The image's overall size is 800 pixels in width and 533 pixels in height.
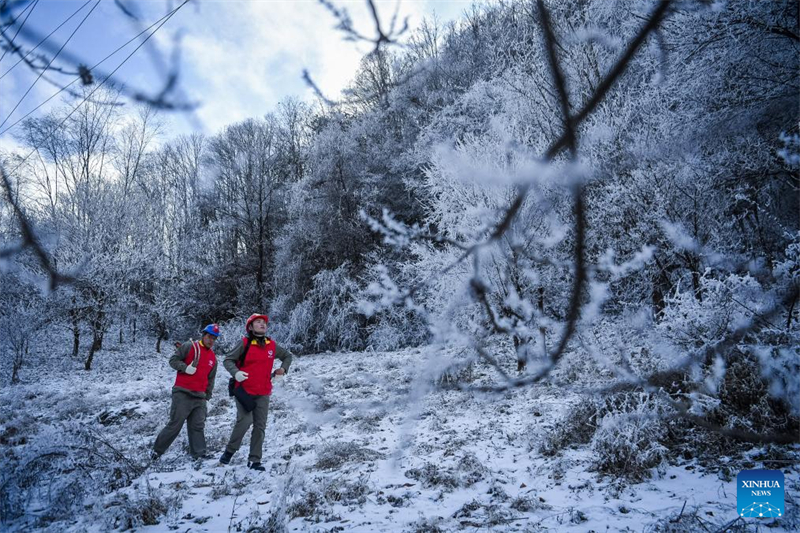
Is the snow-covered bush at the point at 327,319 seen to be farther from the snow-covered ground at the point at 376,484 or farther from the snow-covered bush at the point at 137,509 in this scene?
the snow-covered bush at the point at 137,509

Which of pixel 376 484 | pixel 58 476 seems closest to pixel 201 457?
pixel 58 476

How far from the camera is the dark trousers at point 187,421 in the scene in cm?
475

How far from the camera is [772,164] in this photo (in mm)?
6379

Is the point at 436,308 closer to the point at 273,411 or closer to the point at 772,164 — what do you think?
the point at 273,411

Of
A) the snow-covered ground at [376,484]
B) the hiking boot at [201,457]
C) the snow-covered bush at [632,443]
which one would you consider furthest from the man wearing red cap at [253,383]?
the snow-covered bush at [632,443]

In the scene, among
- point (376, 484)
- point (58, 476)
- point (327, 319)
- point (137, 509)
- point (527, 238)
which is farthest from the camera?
point (327, 319)

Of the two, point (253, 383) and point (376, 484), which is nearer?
point (376, 484)

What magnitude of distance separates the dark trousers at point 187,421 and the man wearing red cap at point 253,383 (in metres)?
0.45

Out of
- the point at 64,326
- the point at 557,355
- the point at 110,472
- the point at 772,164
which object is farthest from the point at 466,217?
the point at 64,326

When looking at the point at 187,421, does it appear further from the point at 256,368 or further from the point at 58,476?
the point at 58,476

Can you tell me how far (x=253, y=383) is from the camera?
462 centimetres

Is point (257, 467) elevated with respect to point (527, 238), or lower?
lower

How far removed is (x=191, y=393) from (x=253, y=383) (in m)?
0.84

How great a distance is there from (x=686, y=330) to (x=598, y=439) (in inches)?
55.5
